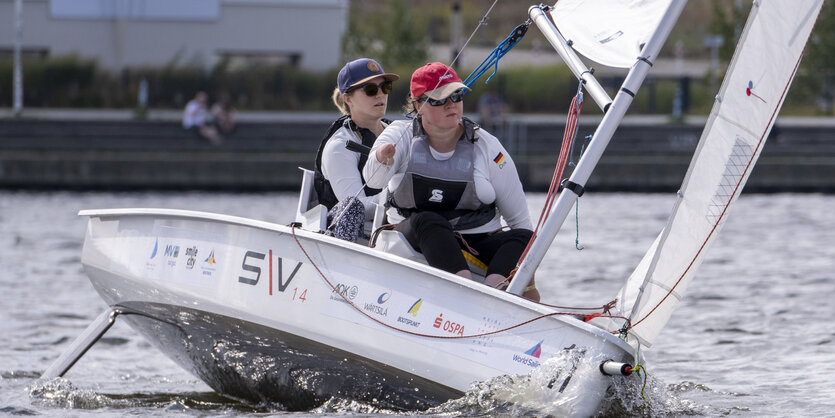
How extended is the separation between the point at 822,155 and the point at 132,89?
46.3ft

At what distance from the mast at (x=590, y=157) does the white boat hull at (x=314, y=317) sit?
0.35 meters

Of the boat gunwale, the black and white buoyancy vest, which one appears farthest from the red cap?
the boat gunwale

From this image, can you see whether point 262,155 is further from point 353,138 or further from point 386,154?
point 386,154

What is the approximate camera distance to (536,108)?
26750 millimetres

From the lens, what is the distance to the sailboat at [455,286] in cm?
421

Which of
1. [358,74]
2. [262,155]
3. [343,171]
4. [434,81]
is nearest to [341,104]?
[358,74]

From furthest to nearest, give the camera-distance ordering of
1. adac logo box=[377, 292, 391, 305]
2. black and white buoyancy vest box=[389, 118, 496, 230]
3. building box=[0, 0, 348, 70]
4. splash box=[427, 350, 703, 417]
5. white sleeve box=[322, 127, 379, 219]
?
building box=[0, 0, 348, 70], white sleeve box=[322, 127, 379, 219], black and white buoyancy vest box=[389, 118, 496, 230], adac logo box=[377, 292, 391, 305], splash box=[427, 350, 703, 417]

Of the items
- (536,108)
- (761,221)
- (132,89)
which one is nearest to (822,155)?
(761,221)

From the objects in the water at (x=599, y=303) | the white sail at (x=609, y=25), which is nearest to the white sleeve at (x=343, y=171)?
the water at (x=599, y=303)

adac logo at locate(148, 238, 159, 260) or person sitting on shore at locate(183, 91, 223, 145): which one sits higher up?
person sitting on shore at locate(183, 91, 223, 145)

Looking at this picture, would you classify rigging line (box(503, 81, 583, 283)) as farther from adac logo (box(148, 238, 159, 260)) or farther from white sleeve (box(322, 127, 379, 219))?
adac logo (box(148, 238, 159, 260))

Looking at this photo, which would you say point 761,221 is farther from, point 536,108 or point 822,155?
point 536,108

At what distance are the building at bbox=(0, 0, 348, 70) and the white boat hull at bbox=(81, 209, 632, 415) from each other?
73.4 feet

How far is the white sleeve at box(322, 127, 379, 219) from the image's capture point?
5.30 metres
